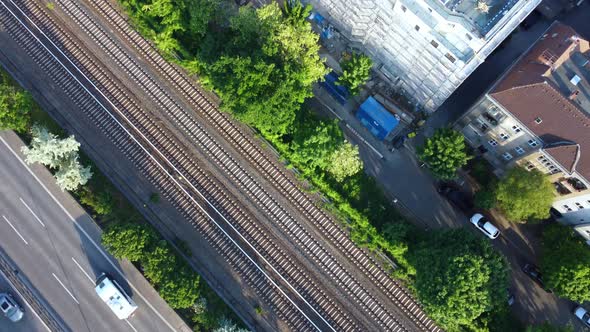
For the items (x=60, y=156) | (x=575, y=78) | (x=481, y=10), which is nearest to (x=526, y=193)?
(x=575, y=78)

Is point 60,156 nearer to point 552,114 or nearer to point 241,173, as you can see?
point 241,173

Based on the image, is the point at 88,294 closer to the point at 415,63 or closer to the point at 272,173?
A: the point at 272,173

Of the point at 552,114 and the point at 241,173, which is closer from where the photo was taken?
the point at 552,114

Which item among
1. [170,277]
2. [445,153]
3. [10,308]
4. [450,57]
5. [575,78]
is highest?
[10,308]

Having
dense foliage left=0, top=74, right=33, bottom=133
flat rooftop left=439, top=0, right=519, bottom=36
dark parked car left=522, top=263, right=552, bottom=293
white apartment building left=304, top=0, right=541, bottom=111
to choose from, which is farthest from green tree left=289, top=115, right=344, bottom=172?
dense foliage left=0, top=74, right=33, bottom=133

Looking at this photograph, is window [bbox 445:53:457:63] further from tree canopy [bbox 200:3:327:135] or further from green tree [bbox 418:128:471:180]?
tree canopy [bbox 200:3:327:135]

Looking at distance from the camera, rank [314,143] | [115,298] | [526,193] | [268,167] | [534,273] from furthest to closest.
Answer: [268,167] < [534,273] < [115,298] < [314,143] < [526,193]
